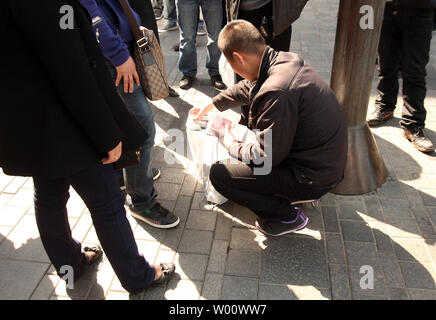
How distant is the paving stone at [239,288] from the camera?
2.24m

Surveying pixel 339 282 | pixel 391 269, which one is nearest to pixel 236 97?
pixel 339 282

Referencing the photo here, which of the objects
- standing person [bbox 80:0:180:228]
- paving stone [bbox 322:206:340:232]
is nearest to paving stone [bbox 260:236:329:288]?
paving stone [bbox 322:206:340:232]

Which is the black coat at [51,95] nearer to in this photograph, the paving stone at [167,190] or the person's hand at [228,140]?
the person's hand at [228,140]

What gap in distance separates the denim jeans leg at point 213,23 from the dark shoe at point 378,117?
1870 mm

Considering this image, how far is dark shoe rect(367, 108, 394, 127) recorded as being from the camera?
146 inches

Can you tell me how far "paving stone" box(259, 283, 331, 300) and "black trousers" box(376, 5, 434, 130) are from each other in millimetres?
2014

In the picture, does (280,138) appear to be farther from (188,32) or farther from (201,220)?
(188,32)

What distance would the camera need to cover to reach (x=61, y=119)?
1554 mm

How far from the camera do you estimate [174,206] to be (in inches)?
115

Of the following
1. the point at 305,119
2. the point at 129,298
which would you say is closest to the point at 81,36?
the point at 305,119

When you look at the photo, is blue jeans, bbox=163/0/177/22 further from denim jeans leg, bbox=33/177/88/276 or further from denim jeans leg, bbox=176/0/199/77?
denim jeans leg, bbox=33/177/88/276

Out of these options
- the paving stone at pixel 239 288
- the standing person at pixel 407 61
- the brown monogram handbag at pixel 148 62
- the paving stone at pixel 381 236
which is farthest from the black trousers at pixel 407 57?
the paving stone at pixel 239 288

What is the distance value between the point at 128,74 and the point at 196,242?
122 centimetres
